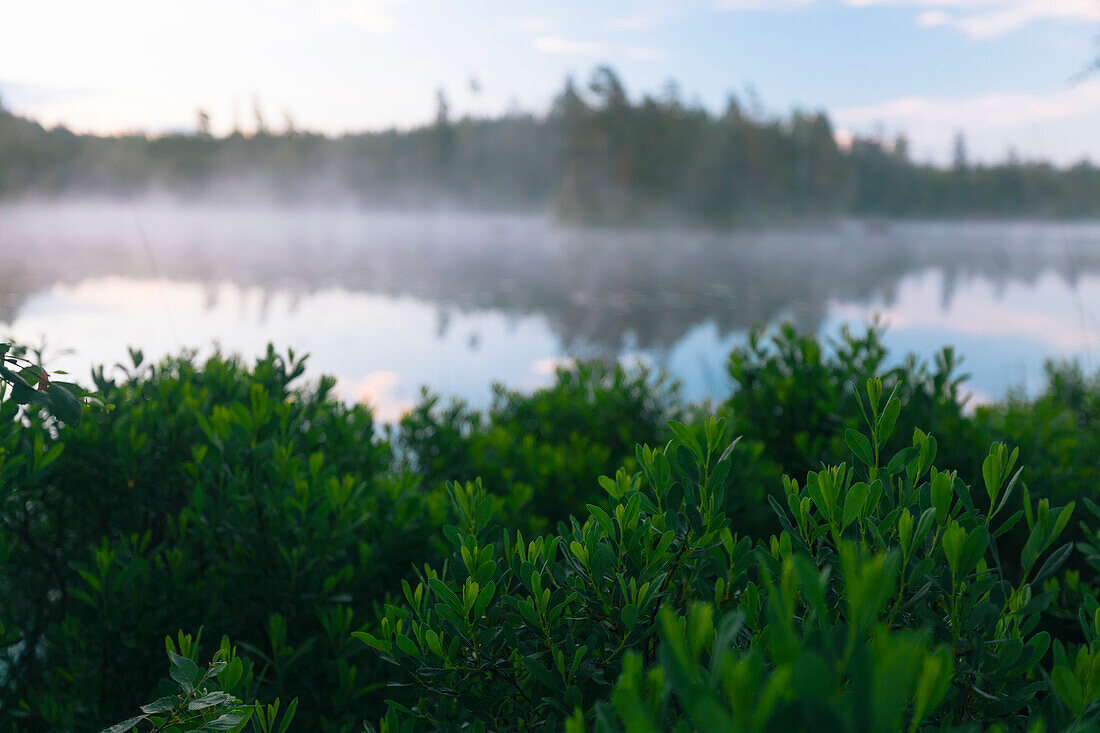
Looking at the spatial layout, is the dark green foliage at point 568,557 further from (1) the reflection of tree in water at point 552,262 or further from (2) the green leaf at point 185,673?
(1) the reflection of tree in water at point 552,262

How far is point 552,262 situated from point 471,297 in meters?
11.0

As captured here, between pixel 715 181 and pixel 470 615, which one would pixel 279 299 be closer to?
pixel 470 615

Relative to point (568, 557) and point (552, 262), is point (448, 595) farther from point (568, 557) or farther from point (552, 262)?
point (552, 262)

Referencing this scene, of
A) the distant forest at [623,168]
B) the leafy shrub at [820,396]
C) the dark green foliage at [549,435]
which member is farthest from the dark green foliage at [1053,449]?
the distant forest at [623,168]

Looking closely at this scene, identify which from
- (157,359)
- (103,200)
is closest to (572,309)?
(103,200)

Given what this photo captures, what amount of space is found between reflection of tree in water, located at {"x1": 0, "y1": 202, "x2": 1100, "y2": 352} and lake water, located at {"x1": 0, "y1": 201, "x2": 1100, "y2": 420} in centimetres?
A: 9

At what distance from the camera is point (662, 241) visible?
40.5 meters

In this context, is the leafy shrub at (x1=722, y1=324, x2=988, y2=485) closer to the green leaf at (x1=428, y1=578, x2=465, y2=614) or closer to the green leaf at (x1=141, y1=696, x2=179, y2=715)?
the green leaf at (x1=428, y1=578, x2=465, y2=614)

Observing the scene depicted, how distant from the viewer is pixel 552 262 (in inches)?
1195

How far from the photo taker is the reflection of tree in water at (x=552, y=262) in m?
9.60

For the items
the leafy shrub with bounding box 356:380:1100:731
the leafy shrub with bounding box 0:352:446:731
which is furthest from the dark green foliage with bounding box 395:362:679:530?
the leafy shrub with bounding box 356:380:1100:731

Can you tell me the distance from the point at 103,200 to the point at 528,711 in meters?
8.87

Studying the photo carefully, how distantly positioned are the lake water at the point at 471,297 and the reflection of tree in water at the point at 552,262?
0.09 meters

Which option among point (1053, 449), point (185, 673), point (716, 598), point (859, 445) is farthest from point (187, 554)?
point (1053, 449)
